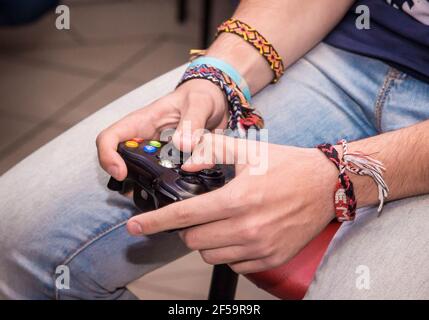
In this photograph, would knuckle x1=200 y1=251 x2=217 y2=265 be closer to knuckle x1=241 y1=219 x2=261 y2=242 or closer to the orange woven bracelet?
knuckle x1=241 y1=219 x2=261 y2=242

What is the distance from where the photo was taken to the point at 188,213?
1.96 ft

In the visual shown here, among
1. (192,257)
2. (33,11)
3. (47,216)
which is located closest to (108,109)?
(47,216)

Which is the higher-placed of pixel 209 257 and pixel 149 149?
pixel 149 149

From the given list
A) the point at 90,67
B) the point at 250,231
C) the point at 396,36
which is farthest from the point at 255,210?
the point at 90,67

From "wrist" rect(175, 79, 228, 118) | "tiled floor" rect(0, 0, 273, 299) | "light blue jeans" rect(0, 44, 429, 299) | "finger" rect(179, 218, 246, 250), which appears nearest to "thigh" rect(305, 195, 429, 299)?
"light blue jeans" rect(0, 44, 429, 299)

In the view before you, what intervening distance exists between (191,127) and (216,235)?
143 mm

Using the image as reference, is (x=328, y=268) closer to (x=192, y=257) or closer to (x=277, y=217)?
(x=277, y=217)

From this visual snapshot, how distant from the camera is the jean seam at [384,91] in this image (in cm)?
79

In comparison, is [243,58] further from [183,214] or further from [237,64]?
[183,214]

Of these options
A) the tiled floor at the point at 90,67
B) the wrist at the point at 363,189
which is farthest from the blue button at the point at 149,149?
the tiled floor at the point at 90,67

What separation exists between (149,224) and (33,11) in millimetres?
1360

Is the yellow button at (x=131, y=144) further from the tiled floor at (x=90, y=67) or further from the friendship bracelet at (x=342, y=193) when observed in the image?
the tiled floor at (x=90, y=67)

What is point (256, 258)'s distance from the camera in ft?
2.11

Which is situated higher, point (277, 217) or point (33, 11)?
point (33, 11)
